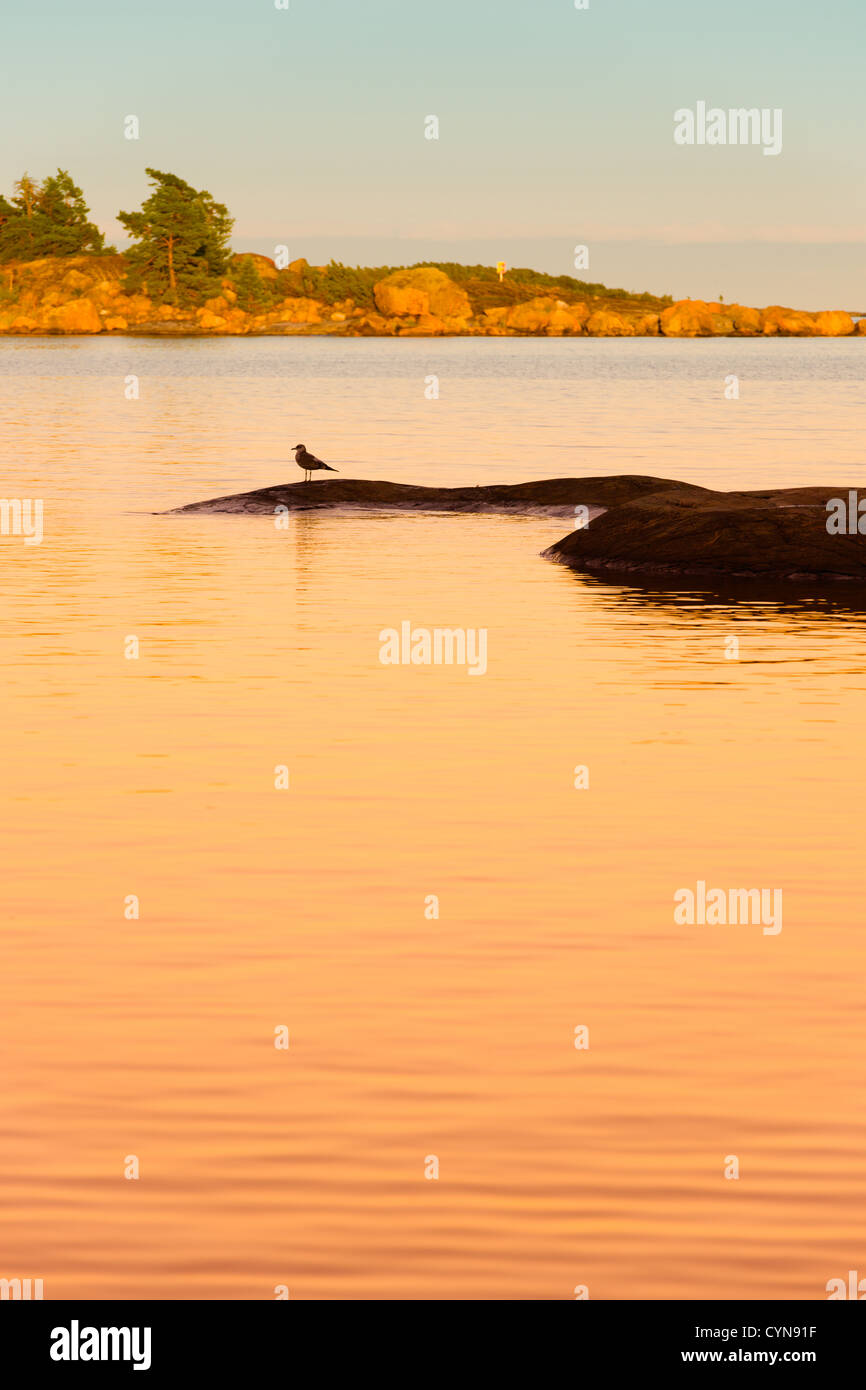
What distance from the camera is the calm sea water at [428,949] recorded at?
6.69 metres

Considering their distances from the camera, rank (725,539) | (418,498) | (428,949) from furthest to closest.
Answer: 1. (418,498)
2. (725,539)
3. (428,949)

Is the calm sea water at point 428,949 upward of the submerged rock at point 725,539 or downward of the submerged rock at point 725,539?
downward

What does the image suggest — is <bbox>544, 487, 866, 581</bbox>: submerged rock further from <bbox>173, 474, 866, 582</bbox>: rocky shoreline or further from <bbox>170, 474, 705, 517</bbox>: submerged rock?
<bbox>170, 474, 705, 517</bbox>: submerged rock

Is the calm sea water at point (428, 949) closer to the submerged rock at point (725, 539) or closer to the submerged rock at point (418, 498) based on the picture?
the submerged rock at point (725, 539)

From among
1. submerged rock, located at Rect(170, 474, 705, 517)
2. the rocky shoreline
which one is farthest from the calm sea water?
submerged rock, located at Rect(170, 474, 705, 517)

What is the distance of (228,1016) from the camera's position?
862 cm

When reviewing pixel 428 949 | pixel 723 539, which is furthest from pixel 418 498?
pixel 428 949

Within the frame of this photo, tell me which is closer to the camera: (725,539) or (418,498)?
(725,539)

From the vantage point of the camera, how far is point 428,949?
9.54 metres

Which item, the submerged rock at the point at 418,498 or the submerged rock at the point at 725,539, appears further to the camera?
the submerged rock at the point at 418,498

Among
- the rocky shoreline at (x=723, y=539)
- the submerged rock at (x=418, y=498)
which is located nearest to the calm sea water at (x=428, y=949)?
the rocky shoreline at (x=723, y=539)

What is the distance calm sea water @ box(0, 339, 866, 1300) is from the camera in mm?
6691

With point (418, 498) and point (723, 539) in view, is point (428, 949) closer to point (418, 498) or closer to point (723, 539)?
point (723, 539)

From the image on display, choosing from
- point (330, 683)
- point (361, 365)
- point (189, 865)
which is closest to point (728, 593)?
point (330, 683)
